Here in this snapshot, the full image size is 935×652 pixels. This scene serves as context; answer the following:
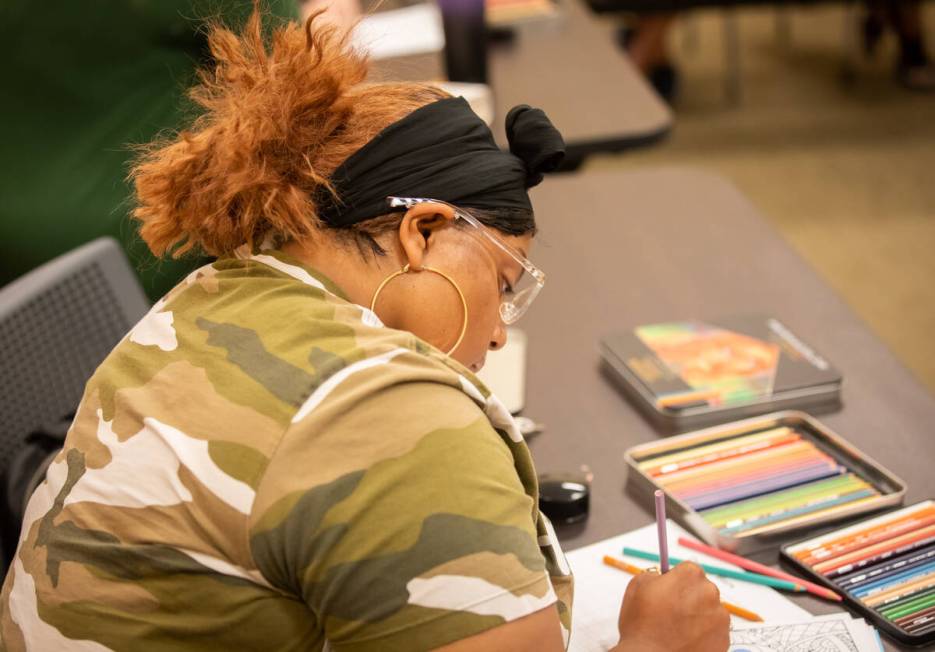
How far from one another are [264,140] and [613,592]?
530mm

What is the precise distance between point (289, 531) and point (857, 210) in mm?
3349

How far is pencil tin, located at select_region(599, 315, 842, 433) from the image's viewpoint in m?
1.31

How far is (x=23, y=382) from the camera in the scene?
4.24 feet

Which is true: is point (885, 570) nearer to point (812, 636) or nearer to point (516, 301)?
point (812, 636)

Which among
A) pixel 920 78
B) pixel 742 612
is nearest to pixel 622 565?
pixel 742 612

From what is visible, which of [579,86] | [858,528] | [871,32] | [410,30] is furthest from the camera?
[871,32]

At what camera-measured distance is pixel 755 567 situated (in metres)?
1.07

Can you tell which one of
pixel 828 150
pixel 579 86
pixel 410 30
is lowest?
pixel 828 150

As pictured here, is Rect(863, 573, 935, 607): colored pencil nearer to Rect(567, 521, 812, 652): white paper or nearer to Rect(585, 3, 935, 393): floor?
Rect(567, 521, 812, 652): white paper

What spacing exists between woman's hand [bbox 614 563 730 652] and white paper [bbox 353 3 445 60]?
1395 millimetres

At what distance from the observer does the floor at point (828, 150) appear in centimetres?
330

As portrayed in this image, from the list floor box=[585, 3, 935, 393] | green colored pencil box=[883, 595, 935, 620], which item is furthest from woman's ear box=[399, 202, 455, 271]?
floor box=[585, 3, 935, 393]

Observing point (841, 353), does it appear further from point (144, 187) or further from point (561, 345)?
point (144, 187)

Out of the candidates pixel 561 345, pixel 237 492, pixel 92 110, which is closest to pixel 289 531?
pixel 237 492
